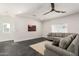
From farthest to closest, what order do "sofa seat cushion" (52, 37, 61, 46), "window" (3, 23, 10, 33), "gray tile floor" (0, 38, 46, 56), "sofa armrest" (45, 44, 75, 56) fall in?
"sofa seat cushion" (52, 37, 61, 46), "gray tile floor" (0, 38, 46, 56), "window" (3, 23, 10, 33), "sofa armrest" (45, 44, 75, 56)

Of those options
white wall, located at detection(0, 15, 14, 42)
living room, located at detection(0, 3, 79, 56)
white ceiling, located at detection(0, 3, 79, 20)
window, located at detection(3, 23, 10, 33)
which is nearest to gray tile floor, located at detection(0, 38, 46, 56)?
living room, located at detection(0, 3, 79, 56)

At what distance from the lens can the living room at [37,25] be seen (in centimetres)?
152

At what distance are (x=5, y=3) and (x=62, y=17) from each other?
3.84 ft

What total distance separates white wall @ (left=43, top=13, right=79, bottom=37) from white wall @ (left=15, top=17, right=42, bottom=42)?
16cm

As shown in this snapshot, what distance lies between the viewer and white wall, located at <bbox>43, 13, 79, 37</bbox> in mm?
1555

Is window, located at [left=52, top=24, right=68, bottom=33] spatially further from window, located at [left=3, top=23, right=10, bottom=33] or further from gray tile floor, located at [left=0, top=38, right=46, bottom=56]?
window, located at [left=3, top=23, right=10, bottom=33]

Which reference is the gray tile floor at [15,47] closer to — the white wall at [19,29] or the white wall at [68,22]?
the white wall at [19,29]

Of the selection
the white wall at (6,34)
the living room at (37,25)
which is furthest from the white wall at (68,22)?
the white wall at (6,34)

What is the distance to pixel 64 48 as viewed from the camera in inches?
63.6

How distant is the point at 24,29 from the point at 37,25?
309mm

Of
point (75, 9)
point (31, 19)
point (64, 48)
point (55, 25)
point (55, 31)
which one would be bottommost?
point (64, 48)

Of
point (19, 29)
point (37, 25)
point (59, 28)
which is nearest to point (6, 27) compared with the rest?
point (19, 29)

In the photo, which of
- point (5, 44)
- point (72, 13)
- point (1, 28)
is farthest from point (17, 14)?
point (72, 13)

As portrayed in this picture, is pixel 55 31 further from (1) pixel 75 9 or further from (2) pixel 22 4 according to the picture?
(2) pixel 22 4
